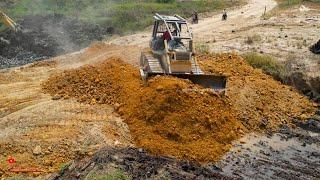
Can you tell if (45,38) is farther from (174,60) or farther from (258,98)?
(258,98)

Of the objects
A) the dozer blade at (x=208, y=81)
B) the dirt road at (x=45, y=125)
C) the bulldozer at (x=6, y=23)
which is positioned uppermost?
the bulldozer at (x=6, y=23)

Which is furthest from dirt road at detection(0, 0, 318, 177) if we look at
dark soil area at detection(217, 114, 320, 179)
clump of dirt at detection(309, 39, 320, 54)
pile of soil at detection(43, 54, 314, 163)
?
clump of dirt at detection(309, 39, 320, 54)

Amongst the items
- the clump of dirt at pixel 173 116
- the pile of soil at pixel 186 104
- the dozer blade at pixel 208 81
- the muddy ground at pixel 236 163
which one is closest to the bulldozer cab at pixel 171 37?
the dozer blade at pixel 208 81

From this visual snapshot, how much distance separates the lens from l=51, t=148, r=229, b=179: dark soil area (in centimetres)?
1249

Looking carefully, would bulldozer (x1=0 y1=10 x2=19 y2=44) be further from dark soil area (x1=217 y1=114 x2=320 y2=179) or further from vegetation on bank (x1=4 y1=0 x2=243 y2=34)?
dark soil area (x1=217 y1=114 x2=320 y2=179)

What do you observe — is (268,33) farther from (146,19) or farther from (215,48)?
(146,19)

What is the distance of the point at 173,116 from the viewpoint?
591 inches

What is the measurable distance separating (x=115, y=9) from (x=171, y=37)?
70.5 ft

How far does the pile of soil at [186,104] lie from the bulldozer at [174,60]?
0.56m

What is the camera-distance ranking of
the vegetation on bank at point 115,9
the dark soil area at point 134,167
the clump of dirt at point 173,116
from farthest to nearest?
the vegetation on bank at point 115,9 < the clump of dirt at point 173,116 < the dark soil area at point 134,167

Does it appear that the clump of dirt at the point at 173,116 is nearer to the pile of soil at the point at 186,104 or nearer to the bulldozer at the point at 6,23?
the pile of soil at the point at 186,104

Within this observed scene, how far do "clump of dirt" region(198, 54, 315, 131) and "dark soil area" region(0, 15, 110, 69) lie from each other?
10.8 metres

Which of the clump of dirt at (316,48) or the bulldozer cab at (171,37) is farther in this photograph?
the clump of dirt at (316,48)

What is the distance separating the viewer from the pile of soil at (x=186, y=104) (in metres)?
14.6
